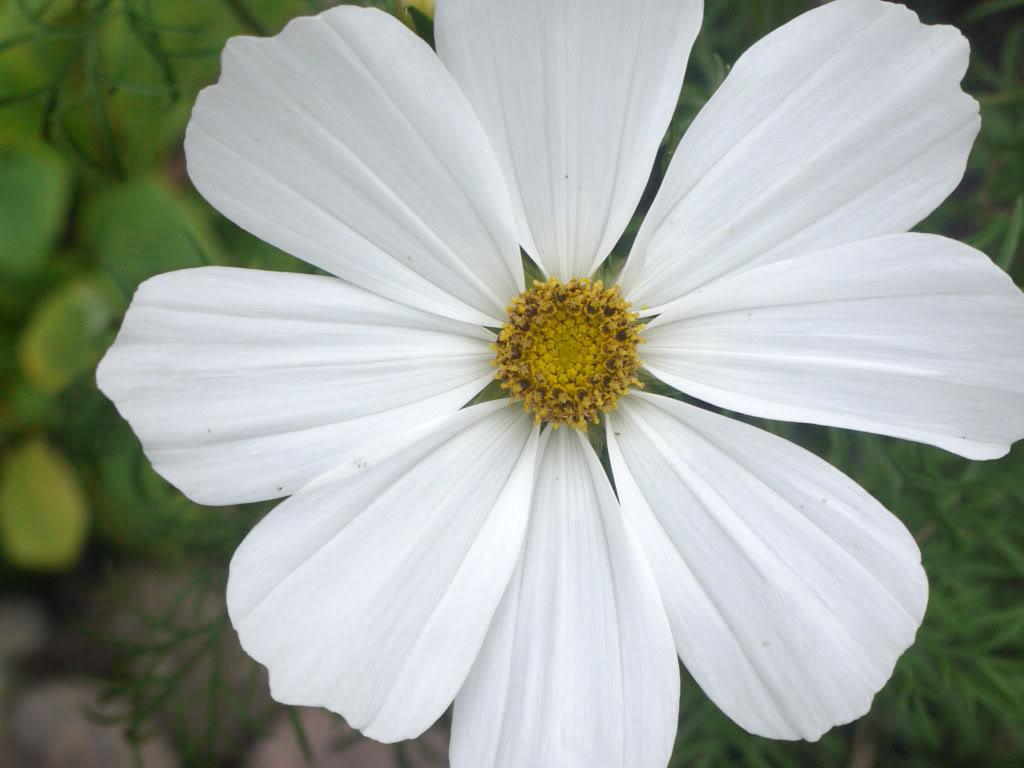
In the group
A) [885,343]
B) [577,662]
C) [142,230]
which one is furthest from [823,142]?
[142,230]

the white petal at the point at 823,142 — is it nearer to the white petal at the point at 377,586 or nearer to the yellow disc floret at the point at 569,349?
the yellow disc floret at the point at 569,349

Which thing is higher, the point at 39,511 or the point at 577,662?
the point at 577,662

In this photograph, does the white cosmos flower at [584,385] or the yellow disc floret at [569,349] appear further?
the yellow disc floret at [569,349]

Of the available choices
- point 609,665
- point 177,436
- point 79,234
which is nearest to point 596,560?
point 609,665

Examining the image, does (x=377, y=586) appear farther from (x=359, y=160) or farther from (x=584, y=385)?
(x=359, y=160)

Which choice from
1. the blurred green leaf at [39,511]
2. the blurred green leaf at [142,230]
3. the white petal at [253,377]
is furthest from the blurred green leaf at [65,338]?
the white petal at [253,377]
